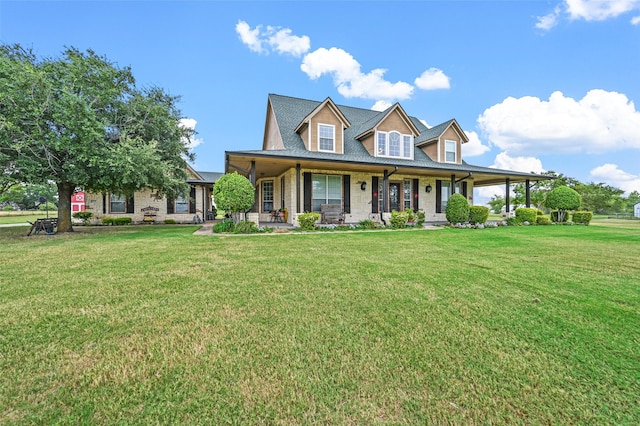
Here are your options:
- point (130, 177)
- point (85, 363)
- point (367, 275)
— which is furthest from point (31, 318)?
point (130, 177)

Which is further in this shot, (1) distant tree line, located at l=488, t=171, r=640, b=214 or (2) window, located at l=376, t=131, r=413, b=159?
(1) distant tree line, located at l=488, t=171, r=640, b=214

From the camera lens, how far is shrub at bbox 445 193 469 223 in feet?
44.6

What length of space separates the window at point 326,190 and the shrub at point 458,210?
5.98 m

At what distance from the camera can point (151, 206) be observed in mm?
Answer: 18562

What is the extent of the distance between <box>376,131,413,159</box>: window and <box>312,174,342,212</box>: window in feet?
11.0

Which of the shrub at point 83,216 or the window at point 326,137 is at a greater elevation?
the window at point 326,137

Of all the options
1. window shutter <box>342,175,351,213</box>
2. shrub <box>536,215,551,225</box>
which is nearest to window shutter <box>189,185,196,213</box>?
window shutter <box>342,175,351,213</box>

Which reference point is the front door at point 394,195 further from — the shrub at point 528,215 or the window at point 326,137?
the shrub at point 528,215

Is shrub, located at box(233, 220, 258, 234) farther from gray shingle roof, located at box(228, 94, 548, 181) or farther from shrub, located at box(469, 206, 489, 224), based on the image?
shrub, located at box(469, 206, 489, 224)

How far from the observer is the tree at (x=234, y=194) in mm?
10531

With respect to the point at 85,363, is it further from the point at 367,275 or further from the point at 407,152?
the point at 407,152

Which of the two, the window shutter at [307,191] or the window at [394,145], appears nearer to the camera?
the window shutter at [307,191]

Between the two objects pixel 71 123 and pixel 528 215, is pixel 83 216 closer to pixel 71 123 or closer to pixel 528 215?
pixel 71 123

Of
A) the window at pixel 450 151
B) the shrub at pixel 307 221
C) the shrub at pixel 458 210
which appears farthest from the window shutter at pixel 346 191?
the window at pixel 450 151
